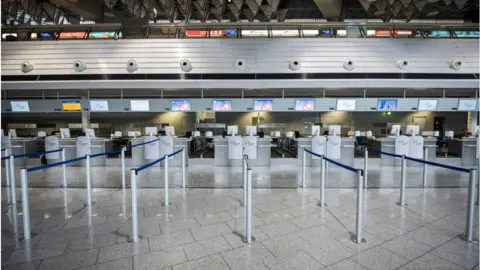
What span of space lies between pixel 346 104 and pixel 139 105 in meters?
7.78

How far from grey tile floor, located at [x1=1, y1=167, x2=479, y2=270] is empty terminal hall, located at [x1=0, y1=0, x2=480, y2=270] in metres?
0.03

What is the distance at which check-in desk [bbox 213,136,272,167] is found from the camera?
359 inches

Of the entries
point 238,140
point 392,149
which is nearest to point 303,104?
point 238,140

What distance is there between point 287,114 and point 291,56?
3811 millimetres

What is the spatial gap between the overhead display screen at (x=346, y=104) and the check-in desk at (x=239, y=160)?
119 inches

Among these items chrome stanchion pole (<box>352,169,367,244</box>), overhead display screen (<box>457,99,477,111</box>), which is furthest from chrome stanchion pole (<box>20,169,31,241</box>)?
overhead display screen (<box>457,99,477,111</box>)

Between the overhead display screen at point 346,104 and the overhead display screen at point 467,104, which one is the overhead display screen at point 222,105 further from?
the overhead display screen at point 467,104

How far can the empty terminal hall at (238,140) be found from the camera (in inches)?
129

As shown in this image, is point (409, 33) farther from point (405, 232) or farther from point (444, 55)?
point (405, 232)

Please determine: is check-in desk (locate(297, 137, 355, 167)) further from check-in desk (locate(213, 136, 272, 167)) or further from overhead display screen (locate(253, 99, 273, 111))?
overhead display screen (locate(253, 99, 273, 111))

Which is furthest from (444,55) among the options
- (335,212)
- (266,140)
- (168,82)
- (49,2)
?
(49,2)

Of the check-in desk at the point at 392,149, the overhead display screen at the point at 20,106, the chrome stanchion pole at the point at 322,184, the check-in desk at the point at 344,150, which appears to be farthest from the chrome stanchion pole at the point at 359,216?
the overhead display screen at the point at 20,106

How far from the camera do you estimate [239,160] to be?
29.8 feet

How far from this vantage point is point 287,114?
13141 millimetres
